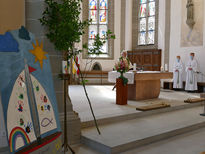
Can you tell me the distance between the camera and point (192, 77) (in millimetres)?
9422

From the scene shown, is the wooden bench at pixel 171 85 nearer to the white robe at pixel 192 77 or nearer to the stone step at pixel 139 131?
the white robe at pixel 192 77

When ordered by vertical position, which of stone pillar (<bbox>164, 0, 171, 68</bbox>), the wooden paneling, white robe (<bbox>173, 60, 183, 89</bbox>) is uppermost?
stone pillar (<bbox>164, 0, 171, 68</bbox>)

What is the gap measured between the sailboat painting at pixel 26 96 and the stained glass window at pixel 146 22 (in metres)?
10.1

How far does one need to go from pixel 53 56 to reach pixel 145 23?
9.58 metres

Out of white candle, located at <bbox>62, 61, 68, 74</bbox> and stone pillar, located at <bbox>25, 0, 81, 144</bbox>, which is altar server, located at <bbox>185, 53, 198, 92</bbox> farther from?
Answer: white candle, located at <bbox>62, 61, 68, 74</bbox>

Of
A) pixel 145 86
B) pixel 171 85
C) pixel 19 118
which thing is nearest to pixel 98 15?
pixel 171 85

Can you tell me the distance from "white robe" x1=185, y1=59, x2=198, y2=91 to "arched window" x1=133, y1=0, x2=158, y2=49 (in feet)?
Answer: 8.32

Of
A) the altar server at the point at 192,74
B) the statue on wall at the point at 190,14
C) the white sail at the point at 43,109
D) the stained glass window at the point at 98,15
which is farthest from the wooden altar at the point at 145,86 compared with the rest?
the stained glass window at the point at 98,15

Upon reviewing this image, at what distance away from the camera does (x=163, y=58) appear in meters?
11.0

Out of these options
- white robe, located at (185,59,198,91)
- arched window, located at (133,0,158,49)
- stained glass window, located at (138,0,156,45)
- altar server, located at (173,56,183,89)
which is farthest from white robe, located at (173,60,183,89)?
stained glass window, located at (138,0,156,45)


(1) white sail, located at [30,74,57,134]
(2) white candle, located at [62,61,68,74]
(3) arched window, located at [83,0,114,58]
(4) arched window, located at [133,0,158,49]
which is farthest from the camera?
(3) arched window, located at [83,0,114,58]

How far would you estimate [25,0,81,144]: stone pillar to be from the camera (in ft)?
10.7

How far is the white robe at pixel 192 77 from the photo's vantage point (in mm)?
9359

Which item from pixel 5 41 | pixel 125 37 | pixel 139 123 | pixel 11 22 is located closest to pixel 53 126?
pixel 5 41
